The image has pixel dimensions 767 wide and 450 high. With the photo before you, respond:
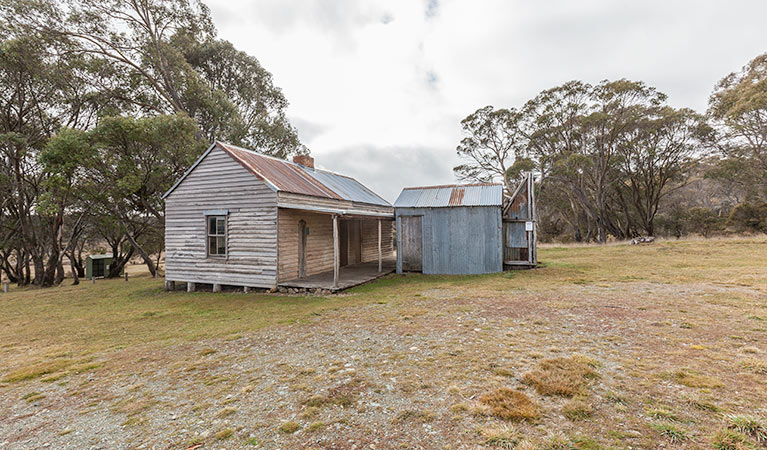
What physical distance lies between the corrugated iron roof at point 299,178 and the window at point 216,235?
2.40 m

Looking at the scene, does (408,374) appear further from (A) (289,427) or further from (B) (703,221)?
(B) (703,221)

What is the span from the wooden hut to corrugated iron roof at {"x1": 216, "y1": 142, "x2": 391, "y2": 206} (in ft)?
0.24

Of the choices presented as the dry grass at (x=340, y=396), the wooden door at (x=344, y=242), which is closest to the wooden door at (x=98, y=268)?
the wooden door at (x=344, y=242)

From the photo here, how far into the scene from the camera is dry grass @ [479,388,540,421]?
122 inches

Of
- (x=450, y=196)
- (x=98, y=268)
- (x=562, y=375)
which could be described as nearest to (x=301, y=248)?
(x=450, y=196)

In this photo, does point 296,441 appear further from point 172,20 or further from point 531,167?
point 531,167

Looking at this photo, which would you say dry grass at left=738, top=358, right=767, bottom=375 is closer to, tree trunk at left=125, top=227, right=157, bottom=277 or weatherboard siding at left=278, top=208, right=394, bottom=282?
weatherboard siding at left=278, top=208, right=394, bottom=282

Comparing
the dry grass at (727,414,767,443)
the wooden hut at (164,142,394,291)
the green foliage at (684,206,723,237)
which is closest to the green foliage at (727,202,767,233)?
the green foliage at (684,206,723,237)

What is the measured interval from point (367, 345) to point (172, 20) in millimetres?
23751

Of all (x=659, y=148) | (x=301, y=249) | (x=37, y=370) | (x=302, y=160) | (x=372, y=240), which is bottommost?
(x=37, y=370)

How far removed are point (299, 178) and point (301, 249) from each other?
11.3 feet

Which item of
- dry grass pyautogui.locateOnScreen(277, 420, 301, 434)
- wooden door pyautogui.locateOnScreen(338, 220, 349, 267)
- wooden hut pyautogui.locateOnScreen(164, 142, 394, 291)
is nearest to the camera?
dry grass pyautogui.locateOnScreen(277, 420, 301, 434)

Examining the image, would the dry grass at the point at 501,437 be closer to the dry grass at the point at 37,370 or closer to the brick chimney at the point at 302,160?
the dry grass at the point at 37,370

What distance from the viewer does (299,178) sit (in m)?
14.0
